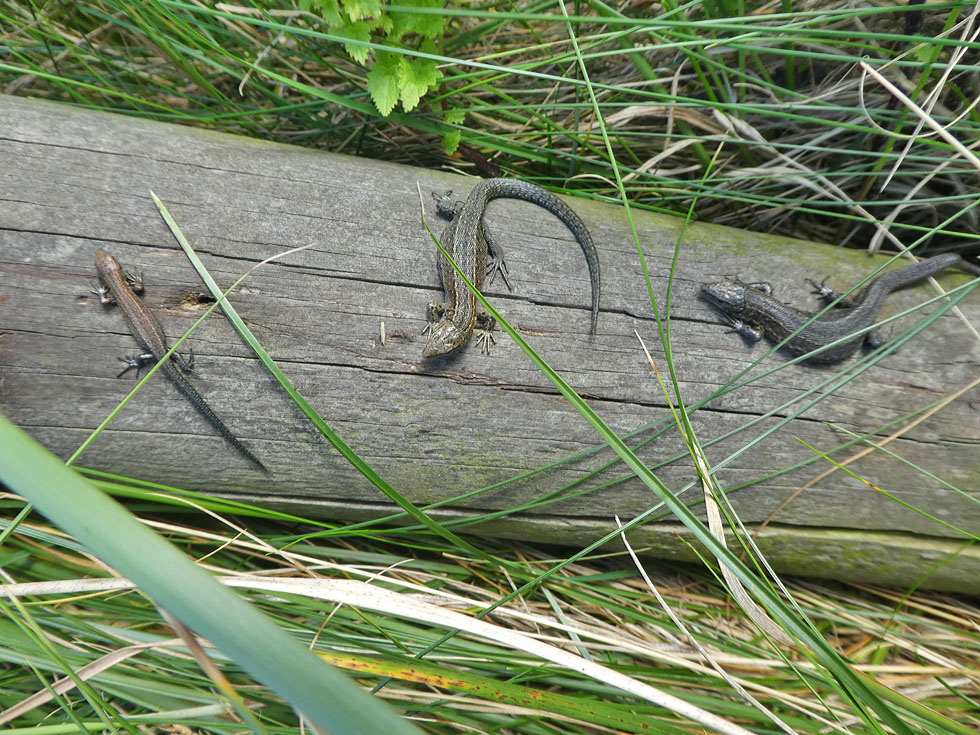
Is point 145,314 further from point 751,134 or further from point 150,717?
point 751,134

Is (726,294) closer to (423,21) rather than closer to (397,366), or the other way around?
(397,366)

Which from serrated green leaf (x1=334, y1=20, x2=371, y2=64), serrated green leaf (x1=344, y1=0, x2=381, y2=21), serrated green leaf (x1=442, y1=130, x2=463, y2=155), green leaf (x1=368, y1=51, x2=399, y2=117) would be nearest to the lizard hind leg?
serrated green leaf (x1=442, y1=130, x2=463, y2=155)

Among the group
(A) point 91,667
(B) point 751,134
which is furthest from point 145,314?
(B) point 751,134

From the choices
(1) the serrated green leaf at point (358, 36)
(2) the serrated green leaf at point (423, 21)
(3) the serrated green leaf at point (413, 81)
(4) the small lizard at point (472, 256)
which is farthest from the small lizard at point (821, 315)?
(1) the serrated green leaf at point (358, 36)

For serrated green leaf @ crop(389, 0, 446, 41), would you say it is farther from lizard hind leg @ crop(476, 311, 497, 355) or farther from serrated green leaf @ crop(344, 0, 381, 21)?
Result: lizard hind leg @ crop(476, 311, 497, 355)

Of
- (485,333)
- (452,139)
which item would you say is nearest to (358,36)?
(452,139)
